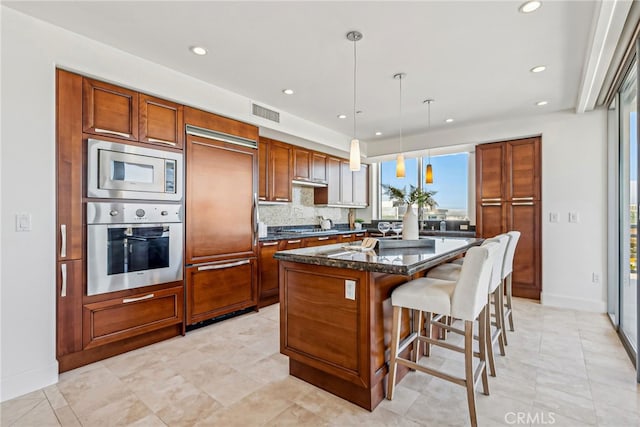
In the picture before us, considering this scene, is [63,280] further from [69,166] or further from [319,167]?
[319,167]

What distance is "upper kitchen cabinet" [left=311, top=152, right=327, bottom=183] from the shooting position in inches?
198

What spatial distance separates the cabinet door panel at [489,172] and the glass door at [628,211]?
1.33m

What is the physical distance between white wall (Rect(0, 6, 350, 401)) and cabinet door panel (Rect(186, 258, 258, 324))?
1.11m

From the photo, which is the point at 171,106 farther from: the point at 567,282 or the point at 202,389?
the point at 567,282

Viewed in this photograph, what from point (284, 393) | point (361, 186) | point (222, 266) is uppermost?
point (361, 186)

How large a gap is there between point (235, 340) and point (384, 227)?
177cm

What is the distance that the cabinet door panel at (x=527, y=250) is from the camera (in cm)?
431

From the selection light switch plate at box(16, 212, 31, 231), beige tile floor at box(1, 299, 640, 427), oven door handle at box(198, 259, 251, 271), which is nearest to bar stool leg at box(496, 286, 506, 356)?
beige tile floor at box(1, 299, 640, 427)

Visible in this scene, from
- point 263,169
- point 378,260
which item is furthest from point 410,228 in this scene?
point 263,169

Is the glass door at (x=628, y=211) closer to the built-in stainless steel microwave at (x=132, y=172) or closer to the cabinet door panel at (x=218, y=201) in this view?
the cabinet door panel at (x=218, y=201)

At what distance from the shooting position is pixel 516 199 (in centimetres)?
446

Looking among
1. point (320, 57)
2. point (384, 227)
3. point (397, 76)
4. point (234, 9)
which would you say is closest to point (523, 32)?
point (397, 76)

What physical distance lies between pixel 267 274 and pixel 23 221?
241cm

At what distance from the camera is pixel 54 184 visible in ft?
7.48
